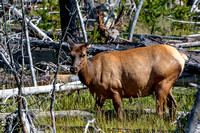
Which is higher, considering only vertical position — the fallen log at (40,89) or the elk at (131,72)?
the elk at (131,72)

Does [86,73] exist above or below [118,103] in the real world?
above

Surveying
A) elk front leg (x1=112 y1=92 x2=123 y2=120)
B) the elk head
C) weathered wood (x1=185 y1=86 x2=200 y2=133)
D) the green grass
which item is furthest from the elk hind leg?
weathered wood (x1=185 y1=86 x2=200 y2=133)

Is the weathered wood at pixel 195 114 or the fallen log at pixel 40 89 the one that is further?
the fallen log at pixel 40 89

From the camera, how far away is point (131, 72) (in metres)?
6.55

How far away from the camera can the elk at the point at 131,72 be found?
6363 mm

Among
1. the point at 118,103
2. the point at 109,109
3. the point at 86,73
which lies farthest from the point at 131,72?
the point at 109,109

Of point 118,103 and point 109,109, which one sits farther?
point 109,109

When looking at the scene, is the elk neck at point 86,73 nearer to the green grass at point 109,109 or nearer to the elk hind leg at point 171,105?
the green grass at point 109,109

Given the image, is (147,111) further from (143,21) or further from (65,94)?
(143,21)

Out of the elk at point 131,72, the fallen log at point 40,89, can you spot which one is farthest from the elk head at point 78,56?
the fallen log at point 40,89

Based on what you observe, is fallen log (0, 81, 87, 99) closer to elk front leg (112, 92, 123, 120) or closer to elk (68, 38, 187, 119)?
elk (68, 38, 187, 119)

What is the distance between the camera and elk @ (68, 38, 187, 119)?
20.9 feet

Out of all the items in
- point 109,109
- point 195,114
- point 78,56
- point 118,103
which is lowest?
point 109,109

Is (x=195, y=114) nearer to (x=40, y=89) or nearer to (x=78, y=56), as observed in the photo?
(x=78, y=56)
